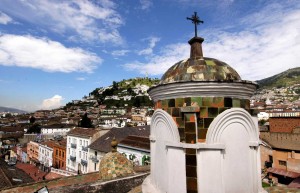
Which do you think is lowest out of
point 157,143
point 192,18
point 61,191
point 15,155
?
point 15,155

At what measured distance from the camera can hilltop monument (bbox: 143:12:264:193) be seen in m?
5.15

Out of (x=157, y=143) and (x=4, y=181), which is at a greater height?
(x=157, y=143)

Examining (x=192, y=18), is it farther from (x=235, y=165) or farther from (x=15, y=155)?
(x=15, y=155)

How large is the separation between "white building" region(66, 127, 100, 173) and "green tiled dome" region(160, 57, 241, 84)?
123 feet

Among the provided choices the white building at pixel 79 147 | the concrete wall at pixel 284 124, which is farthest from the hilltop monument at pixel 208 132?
the white building at pixel 79 147

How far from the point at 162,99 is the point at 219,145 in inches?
62.7

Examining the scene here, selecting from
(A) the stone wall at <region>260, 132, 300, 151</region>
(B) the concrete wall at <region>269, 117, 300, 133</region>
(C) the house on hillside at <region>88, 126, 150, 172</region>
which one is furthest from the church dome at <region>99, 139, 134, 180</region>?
(B) the concrete wall at <region>269, 117, 300, 133</region>

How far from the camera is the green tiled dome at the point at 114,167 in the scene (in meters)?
15.2

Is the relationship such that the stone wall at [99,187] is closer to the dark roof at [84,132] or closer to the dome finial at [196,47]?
the dome finial at [196,47]

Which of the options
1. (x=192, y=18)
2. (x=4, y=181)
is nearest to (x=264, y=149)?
(x=4, y=181)

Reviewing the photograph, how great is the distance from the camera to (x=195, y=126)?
5176mm

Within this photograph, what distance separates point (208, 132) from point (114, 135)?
3527cm

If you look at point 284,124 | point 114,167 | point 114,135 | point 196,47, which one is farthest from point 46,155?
point 196,47

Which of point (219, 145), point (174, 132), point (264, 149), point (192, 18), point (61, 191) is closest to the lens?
point (219, 145)
